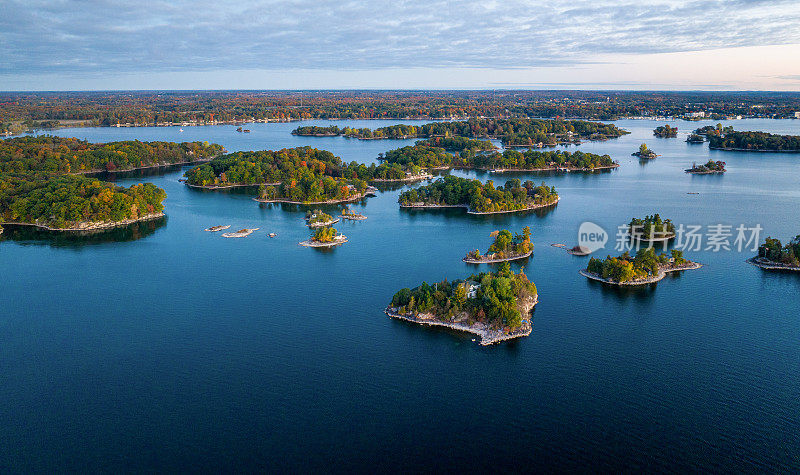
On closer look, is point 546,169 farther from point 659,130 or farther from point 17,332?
point 17,332

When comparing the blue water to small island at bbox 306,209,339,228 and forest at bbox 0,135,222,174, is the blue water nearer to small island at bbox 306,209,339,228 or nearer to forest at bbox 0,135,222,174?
small island at bbox 306,209,339,228

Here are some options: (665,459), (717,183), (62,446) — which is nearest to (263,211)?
(62,446)

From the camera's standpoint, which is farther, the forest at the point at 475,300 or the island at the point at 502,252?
the island at the point at 502,252

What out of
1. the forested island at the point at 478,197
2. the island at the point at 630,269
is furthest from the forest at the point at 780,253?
the forested island at the point at 478,197

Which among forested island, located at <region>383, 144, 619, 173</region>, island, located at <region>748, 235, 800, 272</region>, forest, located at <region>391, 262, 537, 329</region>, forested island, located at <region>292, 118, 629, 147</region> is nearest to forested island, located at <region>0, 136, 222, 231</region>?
forest, located at <region>391, 262, 537, 329</region>

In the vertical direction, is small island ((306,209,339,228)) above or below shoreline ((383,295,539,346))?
above

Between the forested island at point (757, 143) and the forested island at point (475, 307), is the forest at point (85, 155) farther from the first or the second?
the forested island at point (757, 143)

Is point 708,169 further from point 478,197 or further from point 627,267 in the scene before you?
point 627,267
